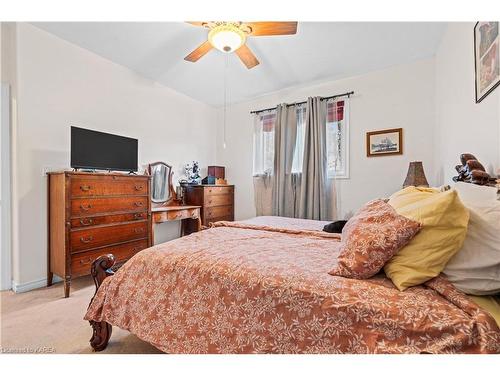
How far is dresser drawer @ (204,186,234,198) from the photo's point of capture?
395 cm

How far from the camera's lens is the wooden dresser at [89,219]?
7.48 feet

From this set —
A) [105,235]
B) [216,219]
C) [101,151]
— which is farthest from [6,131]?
[216,219]

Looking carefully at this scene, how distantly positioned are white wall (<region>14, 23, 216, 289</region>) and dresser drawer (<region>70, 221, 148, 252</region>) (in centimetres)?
50

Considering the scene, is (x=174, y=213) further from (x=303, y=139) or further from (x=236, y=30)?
(x=236, y=30)

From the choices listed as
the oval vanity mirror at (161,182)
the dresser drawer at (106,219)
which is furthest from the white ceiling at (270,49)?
the dresser drawer at (106,219)

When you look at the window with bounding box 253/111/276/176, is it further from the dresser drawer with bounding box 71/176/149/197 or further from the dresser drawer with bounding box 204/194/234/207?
the dresser drawer with bounding box 71/176/149/197

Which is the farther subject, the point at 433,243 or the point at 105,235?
the point at 105,235

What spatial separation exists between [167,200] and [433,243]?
11.5 feet

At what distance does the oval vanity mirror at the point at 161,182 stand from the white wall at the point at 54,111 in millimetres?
165

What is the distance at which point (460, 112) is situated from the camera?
82.4 inches

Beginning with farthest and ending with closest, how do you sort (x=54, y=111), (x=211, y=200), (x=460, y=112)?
(x=211, y=200), (x=54, y=111), (x=460, y=112)

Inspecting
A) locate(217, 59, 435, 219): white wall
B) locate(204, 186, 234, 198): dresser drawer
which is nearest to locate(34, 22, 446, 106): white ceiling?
locate(217, 59, 435, 219): white wall

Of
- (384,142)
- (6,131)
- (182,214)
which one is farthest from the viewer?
(182,214)

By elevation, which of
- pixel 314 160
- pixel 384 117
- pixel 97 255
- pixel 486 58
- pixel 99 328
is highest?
pixel 384 117
